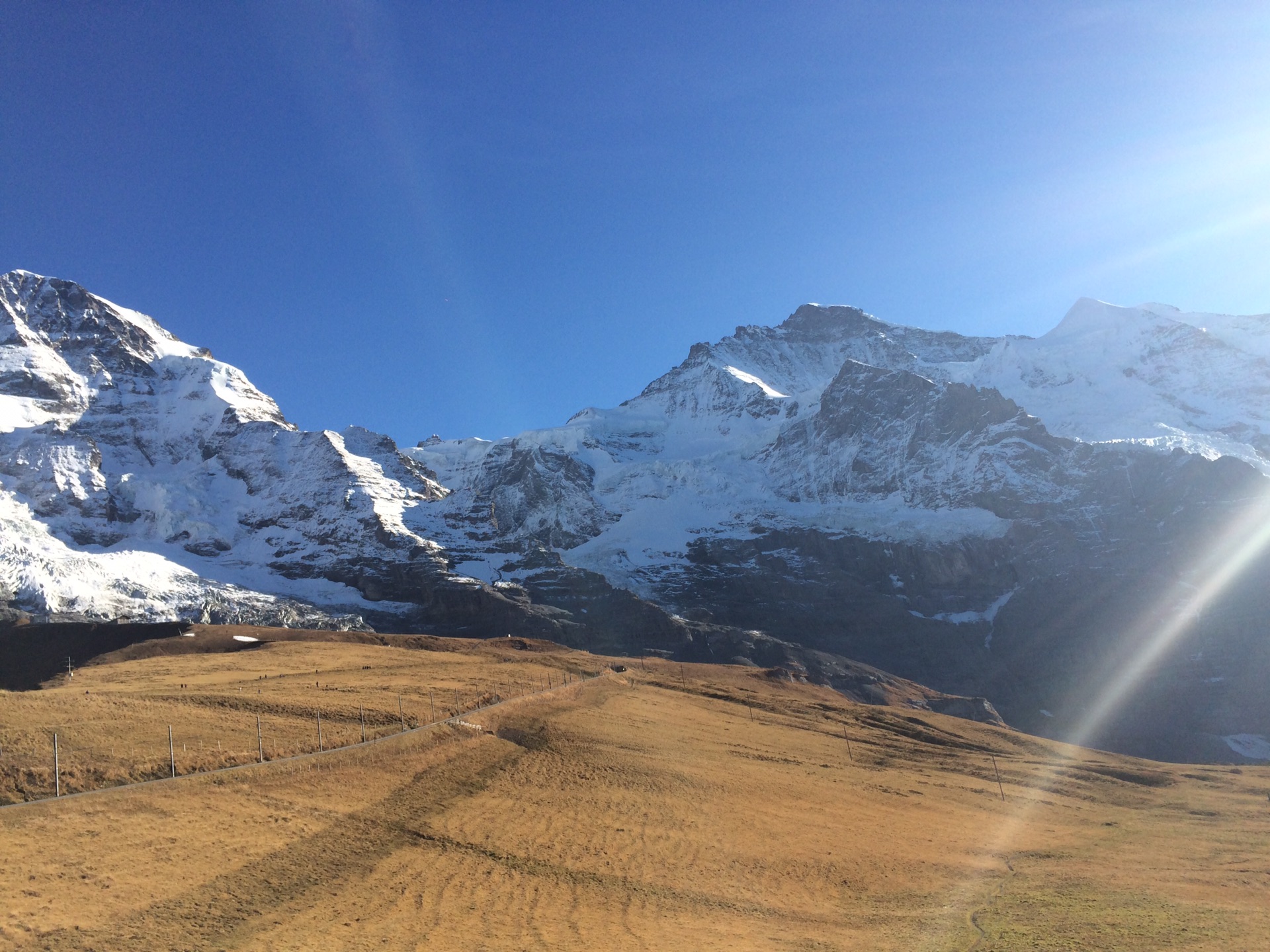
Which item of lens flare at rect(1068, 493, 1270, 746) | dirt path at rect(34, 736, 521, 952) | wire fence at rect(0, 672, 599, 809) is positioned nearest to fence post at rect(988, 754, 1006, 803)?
wire fence at rect(0, 672, 599, 809)

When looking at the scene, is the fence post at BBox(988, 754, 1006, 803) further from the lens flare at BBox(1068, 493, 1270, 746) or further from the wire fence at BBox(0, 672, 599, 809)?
the lens flare at BBox(1068, 493, 1270, 746)

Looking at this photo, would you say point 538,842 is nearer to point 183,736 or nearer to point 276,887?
point 276,887

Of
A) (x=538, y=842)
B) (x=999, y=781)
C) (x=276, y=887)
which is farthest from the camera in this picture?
(x=999, y=781)

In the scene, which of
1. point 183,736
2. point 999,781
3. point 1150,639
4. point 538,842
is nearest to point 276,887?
point 538,842

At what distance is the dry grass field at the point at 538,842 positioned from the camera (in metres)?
21.9

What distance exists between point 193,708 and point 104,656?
2771 inches

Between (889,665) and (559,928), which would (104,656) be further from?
(889,665)

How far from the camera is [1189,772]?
84.2 meters

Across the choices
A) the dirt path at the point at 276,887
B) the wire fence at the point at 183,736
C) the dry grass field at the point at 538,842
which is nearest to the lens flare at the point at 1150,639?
the dry grass field at the point at 538,842

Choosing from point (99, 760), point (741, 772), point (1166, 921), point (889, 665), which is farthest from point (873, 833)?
point (889, 665)

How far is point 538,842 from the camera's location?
99.0ft

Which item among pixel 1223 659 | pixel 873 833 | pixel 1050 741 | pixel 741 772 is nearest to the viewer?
pixel 873 833

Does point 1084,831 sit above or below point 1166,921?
below

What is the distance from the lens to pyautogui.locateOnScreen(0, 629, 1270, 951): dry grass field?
21.9 metres
